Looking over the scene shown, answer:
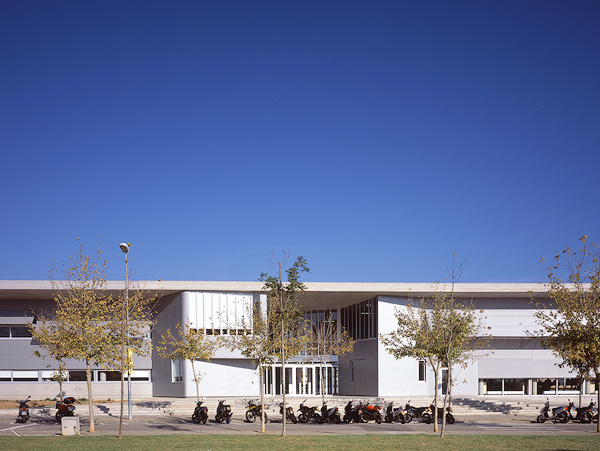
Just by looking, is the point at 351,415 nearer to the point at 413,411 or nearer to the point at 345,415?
the point at 345,415

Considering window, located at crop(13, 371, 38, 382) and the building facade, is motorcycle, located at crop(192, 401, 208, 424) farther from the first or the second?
window, located at crop(13, 371, 38, 382)

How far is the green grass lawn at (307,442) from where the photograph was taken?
17.5 m

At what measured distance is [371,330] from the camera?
4038 centimetres

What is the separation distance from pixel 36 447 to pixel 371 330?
25.9 m

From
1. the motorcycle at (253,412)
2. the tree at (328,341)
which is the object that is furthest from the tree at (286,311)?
the tree at (328,341)

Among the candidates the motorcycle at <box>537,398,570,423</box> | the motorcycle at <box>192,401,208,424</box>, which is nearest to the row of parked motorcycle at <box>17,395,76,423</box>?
the motorcycle at <box>192,401,208,424</box>

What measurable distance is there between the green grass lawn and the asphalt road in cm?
190

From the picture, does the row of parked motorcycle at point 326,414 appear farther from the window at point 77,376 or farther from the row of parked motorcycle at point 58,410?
the window at point 77,376

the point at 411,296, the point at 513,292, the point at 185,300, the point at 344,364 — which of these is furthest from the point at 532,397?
the point at 185,300

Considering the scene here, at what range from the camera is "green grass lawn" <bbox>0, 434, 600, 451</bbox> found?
1748 cm

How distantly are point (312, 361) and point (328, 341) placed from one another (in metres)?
1.94

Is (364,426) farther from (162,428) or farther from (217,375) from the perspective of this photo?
(217,375)

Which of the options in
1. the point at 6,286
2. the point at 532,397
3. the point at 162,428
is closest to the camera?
the point at 162,428

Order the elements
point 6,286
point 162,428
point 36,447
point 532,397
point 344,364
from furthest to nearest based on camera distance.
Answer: point 344,364, point 532,397, point 6,286, point 162,428, point 36,447
